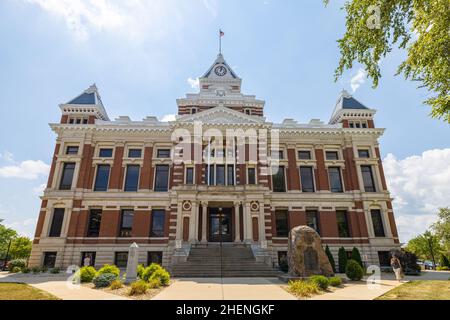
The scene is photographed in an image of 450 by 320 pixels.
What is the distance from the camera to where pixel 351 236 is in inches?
992

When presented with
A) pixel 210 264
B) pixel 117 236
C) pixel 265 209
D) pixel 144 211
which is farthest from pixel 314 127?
pixel 117 236

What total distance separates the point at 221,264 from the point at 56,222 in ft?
57.2

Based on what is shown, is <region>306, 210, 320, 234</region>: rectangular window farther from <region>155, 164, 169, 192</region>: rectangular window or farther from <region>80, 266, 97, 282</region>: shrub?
<region>80, 266, 97, 282</region>: shrub

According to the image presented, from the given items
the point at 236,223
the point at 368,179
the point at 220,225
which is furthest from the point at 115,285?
the point at 368,179

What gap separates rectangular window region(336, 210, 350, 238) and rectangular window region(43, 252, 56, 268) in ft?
92.6

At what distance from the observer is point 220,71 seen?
121 feet

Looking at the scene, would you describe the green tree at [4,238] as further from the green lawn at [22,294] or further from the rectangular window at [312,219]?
the rectangular window at [312,219]

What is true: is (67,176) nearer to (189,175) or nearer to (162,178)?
(162,178)

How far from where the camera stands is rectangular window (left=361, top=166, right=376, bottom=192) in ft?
87.8

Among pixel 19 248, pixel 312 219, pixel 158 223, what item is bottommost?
pixel 19 248

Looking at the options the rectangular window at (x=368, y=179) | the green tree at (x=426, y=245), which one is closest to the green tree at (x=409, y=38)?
the rectangular window at (x=368, y=179)

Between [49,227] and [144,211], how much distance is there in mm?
8956

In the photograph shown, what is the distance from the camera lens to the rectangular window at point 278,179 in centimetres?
2666
